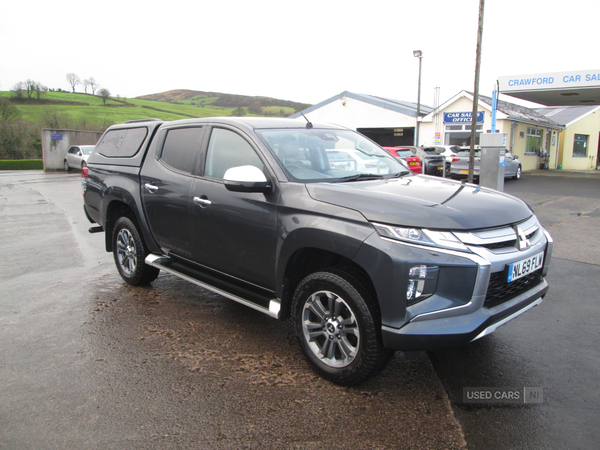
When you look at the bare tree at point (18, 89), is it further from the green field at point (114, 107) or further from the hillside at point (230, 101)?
the hillside at point (230, 101)

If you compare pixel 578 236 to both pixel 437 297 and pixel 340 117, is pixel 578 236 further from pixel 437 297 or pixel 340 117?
pixel 340 117

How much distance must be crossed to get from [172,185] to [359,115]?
30348 millimetres

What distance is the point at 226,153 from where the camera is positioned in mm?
3918

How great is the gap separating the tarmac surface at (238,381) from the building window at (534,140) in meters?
25.7

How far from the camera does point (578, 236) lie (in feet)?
26.0

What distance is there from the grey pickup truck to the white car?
77.3 ft

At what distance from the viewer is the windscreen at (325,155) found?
11.7 feet

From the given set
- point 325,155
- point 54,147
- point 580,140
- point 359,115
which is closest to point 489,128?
point 359,115

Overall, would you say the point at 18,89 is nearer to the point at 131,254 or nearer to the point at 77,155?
the point at 77,155

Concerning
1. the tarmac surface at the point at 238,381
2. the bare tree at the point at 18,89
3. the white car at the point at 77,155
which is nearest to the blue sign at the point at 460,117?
the white car at the point at 77,155

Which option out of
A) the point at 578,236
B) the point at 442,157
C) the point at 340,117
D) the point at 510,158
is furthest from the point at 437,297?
the point at 340,117

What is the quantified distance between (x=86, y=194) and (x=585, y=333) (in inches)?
228

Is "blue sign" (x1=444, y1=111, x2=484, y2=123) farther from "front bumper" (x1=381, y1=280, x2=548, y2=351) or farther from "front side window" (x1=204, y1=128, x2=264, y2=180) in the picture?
"front bumper" (x1=381, y1=280, x2=548, y2=351)

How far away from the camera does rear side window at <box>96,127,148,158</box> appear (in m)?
5.07
